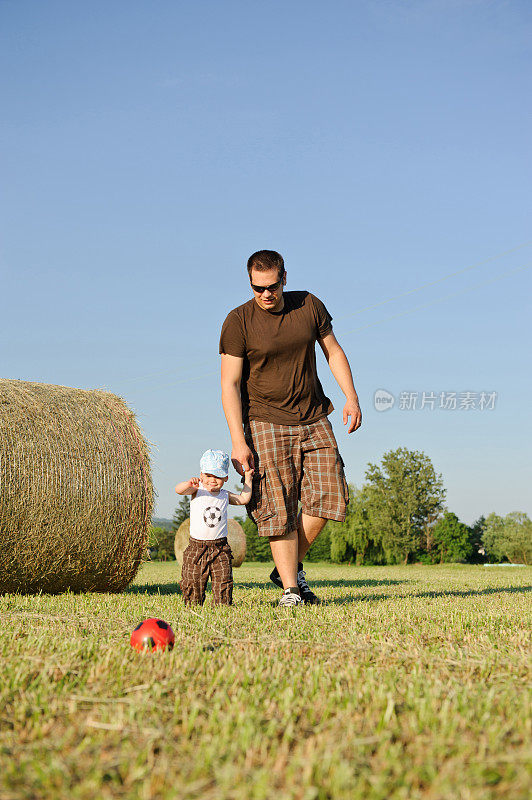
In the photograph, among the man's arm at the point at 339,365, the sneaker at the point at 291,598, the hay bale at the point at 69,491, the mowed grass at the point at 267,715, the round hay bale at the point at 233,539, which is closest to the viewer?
the mowed grass at the point at 267,715

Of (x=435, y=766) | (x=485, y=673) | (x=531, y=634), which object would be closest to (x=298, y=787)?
(x=435, y=766)

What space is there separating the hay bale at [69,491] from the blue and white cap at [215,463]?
2289 mm

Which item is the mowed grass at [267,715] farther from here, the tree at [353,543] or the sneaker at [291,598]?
the tree at [353,543]

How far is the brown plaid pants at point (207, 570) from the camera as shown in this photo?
17.3ft

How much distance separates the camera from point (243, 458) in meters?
5.20

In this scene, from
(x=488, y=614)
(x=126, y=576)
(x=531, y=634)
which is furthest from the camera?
(x=126, y=576)

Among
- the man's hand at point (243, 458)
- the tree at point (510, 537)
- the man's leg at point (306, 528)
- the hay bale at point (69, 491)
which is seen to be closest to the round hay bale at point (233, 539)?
the hay bale at point (69, 491)

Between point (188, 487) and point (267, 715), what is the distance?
3418 mm

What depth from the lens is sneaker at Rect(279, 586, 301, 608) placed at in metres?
5.02

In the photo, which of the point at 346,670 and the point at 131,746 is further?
the point at 346,670

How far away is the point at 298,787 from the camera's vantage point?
146 cm

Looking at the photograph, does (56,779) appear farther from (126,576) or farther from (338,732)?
(126,576)

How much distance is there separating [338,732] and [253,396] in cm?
377

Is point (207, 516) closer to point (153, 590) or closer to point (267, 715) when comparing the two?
point (267, 715)
